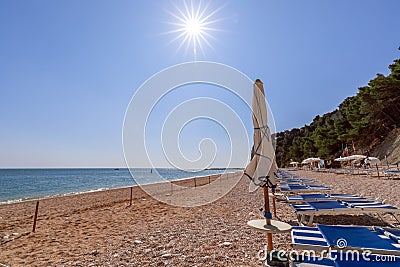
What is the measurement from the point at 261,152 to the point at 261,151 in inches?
0.5

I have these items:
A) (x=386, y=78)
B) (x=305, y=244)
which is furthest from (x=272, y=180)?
(x=386, y=78)

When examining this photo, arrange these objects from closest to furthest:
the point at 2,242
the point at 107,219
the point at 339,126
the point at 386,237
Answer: the point at 386,237 → the point at 2,242 → the point at 107,219 → the point at 339,126

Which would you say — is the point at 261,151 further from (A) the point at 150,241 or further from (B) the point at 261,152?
(A) the point at 150,241

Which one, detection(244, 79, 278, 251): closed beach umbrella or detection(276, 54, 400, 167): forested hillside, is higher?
detection(276, 54, 400, 167): forested hillside

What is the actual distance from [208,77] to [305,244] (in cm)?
666

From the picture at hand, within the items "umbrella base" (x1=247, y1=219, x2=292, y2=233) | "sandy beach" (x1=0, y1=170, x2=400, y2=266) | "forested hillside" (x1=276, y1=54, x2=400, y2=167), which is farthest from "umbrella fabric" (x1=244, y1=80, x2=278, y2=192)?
"forested hillside" (x1=276, y1=54, x2=400, y2=167)

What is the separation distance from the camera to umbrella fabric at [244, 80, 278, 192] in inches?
106

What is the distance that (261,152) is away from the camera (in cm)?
274

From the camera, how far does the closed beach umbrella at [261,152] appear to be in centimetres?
267

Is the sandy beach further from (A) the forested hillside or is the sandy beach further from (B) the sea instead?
(A) the forested hillside

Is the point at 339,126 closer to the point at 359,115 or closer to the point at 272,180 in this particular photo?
the point at 359,115

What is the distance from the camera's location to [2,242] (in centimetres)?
566

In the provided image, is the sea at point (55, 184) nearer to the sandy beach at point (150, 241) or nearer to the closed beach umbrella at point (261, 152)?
the sandy beach at point (150, 241)

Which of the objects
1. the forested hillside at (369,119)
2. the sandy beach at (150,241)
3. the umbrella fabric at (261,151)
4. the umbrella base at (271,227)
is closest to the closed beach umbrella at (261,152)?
the umbrella fabric at (261,151)
